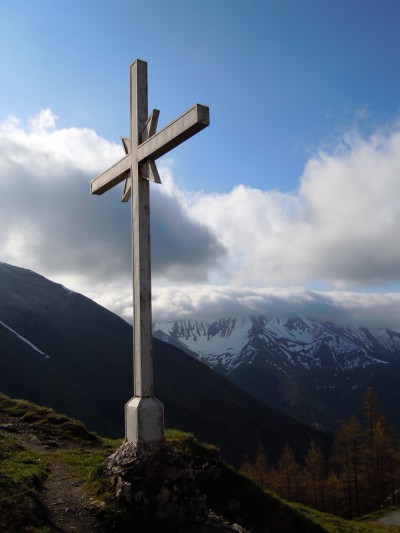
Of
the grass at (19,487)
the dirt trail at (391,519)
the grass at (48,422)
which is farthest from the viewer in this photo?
the dirt trail at (391,519)

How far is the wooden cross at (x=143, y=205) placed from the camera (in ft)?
32.6

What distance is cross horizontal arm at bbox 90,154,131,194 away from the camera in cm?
1187

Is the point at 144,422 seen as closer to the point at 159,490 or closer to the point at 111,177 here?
the point at 159,490

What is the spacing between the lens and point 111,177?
1255cm

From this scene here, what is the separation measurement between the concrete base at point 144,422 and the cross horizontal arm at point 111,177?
18.7 feet

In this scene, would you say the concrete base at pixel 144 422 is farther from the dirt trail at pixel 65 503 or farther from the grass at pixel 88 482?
the dirt trail at pixel 65 503

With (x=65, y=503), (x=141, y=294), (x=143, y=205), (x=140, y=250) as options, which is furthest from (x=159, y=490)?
(x=143, y=205)

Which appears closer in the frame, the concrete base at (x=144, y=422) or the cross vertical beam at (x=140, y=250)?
the concrete base at (x=144, y=422)

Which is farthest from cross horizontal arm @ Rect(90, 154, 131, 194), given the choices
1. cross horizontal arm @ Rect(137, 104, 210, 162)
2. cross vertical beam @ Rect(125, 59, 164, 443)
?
cross horizontal arm @ Rect(137, 104, 210, 162)

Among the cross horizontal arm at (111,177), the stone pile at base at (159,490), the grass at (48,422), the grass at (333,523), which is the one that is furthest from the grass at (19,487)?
the grass at (333,523)

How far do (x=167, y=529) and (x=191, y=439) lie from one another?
657 centimetres

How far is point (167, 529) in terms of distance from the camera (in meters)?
8.74

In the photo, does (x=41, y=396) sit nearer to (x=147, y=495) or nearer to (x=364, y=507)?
(x=364, y=507)

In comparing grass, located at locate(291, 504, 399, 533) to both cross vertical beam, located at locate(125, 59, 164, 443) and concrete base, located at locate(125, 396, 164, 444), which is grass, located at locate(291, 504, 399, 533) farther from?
cross vertical beam, located at locate(125, 59, 164, 443)
